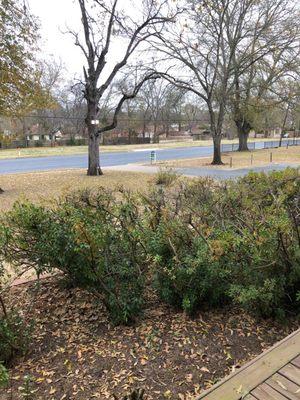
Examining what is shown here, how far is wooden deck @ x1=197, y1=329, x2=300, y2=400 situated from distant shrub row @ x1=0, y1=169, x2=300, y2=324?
1.61 ft

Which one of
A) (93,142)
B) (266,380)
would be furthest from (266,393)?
(93,142)

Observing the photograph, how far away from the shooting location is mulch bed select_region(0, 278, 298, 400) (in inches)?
93.5

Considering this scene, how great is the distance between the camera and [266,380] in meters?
2.03

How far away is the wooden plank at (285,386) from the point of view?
193 centimetres

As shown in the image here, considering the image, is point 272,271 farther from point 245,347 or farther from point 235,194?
point 235,194

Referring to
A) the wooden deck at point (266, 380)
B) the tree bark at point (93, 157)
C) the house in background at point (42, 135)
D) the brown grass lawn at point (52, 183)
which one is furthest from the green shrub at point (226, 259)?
the house in background at point (42, 135)

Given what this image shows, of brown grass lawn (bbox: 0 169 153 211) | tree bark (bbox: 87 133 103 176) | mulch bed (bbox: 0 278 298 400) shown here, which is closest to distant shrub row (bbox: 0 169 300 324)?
mulch bed (bbox: 0 278 298 400)

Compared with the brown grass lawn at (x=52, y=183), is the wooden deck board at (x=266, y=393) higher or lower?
higher

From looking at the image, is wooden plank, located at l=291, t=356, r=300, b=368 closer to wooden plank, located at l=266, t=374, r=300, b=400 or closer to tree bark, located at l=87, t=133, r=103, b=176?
wooden plank, located at l=266, t=374, r=300, b=400

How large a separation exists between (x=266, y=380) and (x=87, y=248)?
1.62 metres

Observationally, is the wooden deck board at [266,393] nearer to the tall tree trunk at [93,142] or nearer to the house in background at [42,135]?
the tall tree trunk at [93,142]

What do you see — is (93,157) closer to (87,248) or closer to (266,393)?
(87,248)

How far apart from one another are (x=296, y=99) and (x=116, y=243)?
2109 centimetres

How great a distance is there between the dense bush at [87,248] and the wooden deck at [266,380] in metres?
1.21
